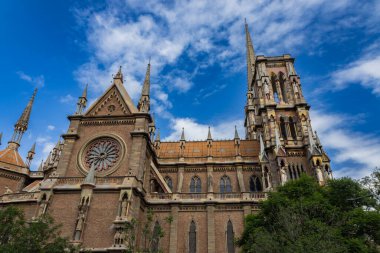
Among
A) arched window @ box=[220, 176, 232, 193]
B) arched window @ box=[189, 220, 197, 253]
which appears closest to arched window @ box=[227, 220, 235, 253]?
arched window @ box=[189, 220, 197, 253]

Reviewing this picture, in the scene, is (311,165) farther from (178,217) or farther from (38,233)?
(38,233)

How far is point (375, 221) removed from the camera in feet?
61.9

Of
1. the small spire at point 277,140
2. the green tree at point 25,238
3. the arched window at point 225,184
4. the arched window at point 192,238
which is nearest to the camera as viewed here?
the green tree at point 25,238

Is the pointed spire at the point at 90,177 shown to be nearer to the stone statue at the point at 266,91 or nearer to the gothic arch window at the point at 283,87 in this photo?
the stone statue at the point at 266,91

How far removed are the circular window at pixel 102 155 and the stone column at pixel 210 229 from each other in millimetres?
10417

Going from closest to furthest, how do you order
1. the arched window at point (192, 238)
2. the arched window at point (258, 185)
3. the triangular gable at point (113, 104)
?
1. the arched window at point (192, 238)
2. the triangular gable at point (113, 104)
3. the arched window at point (258, 185)

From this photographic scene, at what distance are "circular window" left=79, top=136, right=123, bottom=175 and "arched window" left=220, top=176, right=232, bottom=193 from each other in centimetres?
1248

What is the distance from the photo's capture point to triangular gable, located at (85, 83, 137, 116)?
3066 cm

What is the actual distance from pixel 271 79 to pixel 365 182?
2248 cm

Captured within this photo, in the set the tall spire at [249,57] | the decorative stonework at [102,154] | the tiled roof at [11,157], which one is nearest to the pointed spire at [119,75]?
the decorative stonework at [102,154]

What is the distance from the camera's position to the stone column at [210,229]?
26433mm

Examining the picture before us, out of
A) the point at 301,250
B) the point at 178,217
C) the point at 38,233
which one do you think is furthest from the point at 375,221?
the point at 38,233

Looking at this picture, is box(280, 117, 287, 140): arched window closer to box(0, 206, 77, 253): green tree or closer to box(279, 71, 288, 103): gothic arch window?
box(279, 71, 288, 103): gothic arch window

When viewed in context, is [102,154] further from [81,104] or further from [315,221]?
[315,221]
